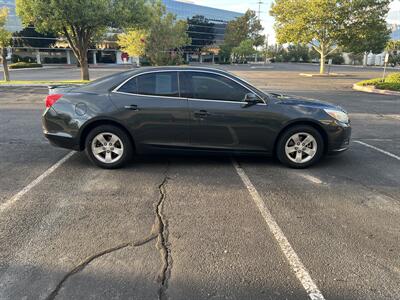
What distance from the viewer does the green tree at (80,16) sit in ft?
58.0

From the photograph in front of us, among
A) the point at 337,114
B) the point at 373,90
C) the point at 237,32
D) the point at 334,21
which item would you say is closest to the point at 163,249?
the point at 337,114

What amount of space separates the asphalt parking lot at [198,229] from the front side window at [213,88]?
3.68 feet

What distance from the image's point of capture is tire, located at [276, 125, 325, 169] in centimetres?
546

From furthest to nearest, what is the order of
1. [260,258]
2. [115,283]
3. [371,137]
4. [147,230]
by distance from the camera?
[371,137]
[147,230]
[260,258]
[115,283]

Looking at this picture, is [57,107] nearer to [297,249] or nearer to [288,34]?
[297,249]

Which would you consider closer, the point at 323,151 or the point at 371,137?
the point at 323,151

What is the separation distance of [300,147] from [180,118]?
1.95 metres

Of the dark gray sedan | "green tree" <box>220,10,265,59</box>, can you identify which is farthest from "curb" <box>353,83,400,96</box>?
"green tree" <box>220,10,265,59</box>

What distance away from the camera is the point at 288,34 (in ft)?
106

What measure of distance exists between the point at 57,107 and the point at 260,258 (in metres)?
3.96

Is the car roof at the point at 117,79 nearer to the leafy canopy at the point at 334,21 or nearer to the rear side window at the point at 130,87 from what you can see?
the rear side window at the point at 130,87

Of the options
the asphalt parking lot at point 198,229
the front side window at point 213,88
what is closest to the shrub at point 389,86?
the asphalt parking lot at point 198,229

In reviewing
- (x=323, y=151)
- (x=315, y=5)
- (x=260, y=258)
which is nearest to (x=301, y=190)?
(x=323, y=151)

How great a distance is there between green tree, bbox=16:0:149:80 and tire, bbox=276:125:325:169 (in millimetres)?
15770
